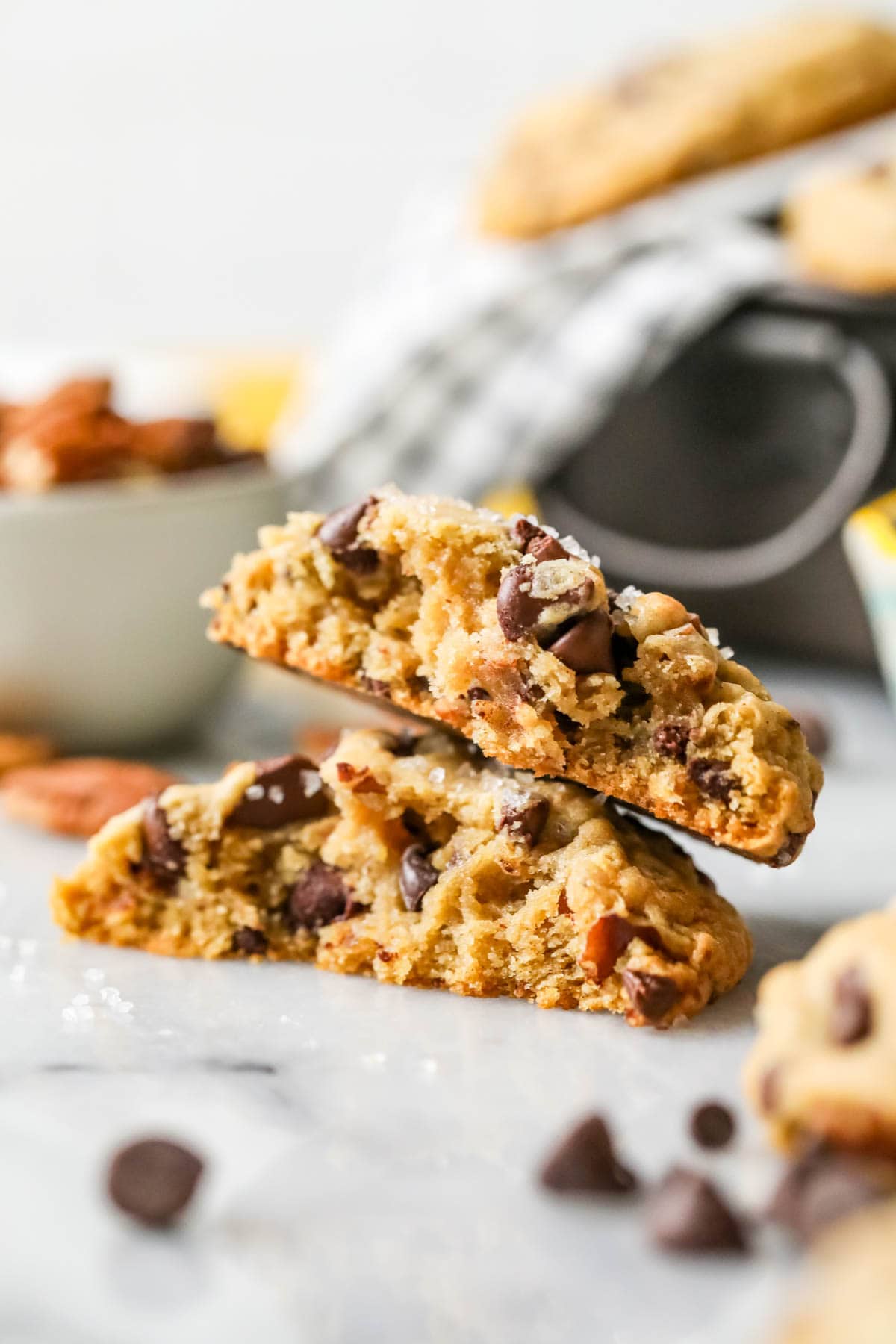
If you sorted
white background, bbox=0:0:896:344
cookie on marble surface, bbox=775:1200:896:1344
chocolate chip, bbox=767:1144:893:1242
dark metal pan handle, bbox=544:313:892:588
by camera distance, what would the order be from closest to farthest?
cookie on marble surface, bbox=775:1200:896:1344
chocolate chip, bbox=767:1144:893:1242
dark metal pan handle, bbox=544:313:892:588
white background, bbox=0:0:896:344

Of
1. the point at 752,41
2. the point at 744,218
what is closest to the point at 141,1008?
the point at 744,218

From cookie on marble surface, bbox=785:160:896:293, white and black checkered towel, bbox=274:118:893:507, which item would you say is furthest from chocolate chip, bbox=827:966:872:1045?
white and black checkered towel, bbox=274:118:893:507

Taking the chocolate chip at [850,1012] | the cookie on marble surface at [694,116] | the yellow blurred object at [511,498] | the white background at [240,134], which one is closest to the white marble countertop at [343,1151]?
the chocolate chip at [850,1012]

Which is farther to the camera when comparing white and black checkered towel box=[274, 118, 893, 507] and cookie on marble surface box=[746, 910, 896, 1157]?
white and black checkered towel box=[274, 118, 893, 507]

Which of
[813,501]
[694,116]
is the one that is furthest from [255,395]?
[813,501]

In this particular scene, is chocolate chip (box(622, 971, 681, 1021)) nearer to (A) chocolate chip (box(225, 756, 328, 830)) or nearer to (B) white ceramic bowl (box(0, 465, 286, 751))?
(A) chocolate chip (box(225, 756, 328, 830))

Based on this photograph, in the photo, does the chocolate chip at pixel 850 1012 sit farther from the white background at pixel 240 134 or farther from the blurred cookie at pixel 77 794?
the white background at pixel 240 134

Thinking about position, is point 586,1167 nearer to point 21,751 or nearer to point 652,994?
point 652,994

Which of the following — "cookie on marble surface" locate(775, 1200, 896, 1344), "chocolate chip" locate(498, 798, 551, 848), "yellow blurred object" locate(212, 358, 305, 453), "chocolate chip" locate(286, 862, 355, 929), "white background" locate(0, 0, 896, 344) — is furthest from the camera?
"white background" locate(0, 0, 896, 344)
